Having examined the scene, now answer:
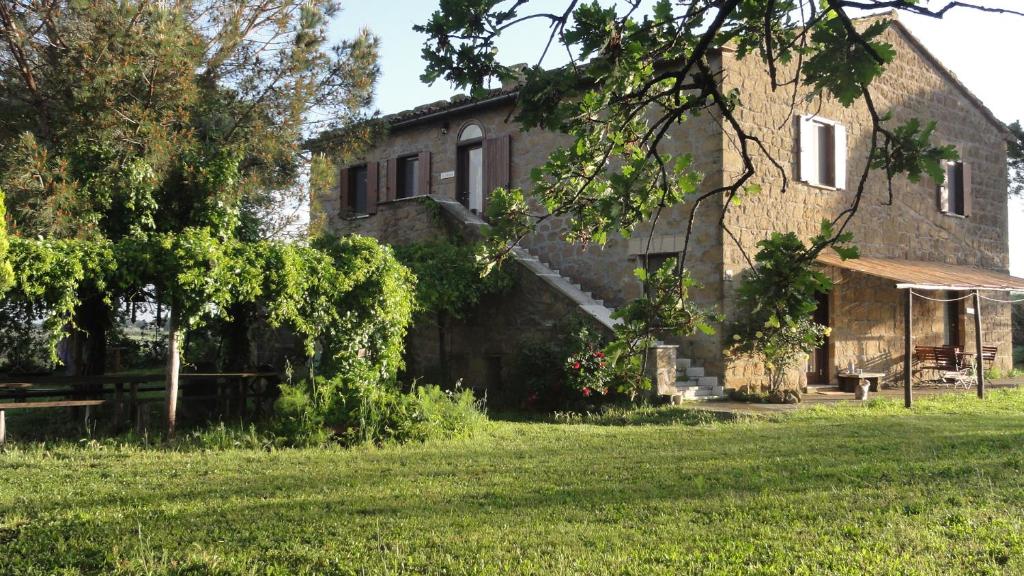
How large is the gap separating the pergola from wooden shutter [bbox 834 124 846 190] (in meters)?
1.50

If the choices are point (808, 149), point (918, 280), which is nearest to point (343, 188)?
point (808, 149)

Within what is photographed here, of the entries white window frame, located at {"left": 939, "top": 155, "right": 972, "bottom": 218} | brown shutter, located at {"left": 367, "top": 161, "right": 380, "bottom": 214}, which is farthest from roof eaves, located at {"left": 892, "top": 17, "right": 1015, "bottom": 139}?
brown shutter, located at {"left": 367, "top": 161, "right": 380, "bottom": 214}

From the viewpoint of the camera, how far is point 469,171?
58.1 feet

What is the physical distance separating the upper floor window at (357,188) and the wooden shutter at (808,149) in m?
10.0

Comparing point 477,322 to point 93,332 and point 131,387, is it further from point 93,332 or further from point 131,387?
point 131,387

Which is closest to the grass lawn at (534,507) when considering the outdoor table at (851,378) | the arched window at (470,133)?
the outdoor table at (851,378)

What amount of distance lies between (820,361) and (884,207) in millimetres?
3737

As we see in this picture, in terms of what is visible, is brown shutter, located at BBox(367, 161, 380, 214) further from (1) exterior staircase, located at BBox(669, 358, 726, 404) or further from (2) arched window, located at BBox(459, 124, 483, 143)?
(1) exterior staircase, located at BBox(669, 358, 726, 404)

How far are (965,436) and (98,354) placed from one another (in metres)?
11.3

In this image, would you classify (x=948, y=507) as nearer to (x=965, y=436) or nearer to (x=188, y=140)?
(x=965, y=436)

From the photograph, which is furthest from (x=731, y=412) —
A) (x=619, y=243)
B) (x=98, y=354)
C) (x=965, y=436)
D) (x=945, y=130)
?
(x=945, y=130)

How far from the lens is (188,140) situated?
35.0 feet

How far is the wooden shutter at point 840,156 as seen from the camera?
1557 centimetres

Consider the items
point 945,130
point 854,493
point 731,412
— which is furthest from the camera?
point 945,130
